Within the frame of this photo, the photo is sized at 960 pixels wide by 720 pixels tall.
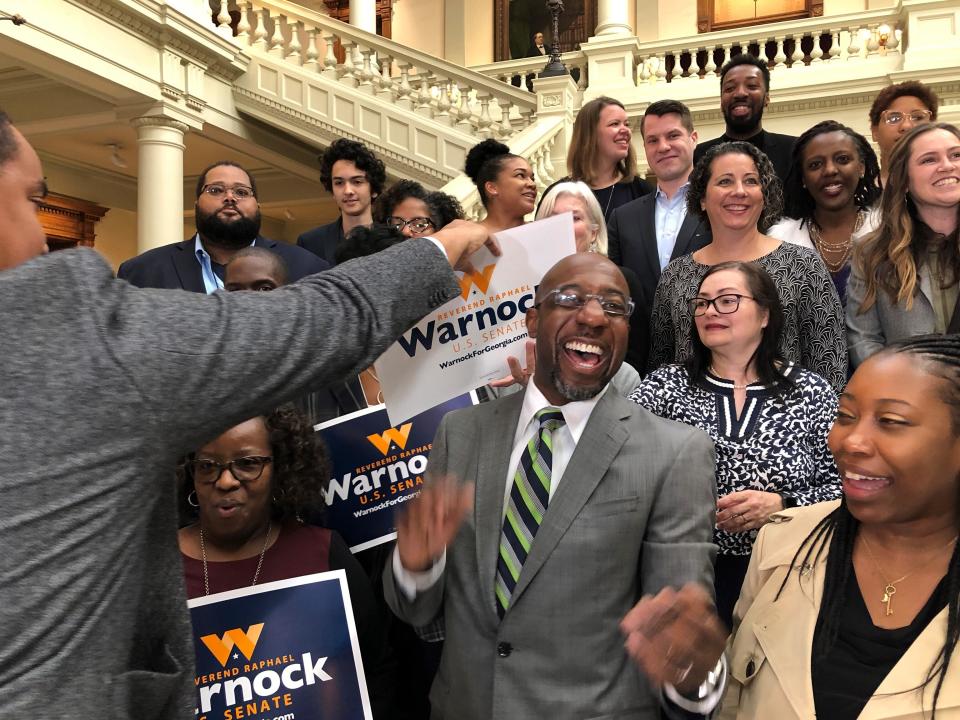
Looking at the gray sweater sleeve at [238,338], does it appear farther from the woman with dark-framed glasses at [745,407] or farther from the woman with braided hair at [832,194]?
the woman with braided hair at [832,194]

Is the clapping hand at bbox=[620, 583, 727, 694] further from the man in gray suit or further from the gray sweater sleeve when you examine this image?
the gray sweater sleeve

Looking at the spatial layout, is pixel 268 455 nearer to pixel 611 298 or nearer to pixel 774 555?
pixel 611 298

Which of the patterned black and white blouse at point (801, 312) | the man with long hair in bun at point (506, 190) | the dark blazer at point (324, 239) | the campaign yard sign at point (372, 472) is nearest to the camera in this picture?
the campaign yard sign at point (372, 472)

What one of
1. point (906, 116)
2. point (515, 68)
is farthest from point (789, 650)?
point (515, 68)

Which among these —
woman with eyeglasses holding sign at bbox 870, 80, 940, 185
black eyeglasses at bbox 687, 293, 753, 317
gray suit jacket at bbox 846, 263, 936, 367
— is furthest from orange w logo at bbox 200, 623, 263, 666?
woman with eyeglasses holding sign at bbox 870, 80, 940, 185

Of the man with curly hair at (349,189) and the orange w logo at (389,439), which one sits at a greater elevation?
the man with curly hair at (349,189)

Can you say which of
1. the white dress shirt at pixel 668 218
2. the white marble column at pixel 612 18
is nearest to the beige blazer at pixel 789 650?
the white dress shirt at pixel 668 218

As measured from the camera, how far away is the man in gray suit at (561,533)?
180 centimetres

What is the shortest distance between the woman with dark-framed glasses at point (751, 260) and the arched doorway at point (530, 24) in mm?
11972

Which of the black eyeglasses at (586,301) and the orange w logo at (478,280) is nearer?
the black eyeglasses at (586,301)

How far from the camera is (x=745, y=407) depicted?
2555 millimetres

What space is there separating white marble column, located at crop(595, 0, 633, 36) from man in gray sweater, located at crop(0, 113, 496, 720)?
1121 cm

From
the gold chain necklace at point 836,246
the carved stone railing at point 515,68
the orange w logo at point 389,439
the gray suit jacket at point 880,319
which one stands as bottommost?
the orange w logo at point 389,439

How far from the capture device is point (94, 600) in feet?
3.82
